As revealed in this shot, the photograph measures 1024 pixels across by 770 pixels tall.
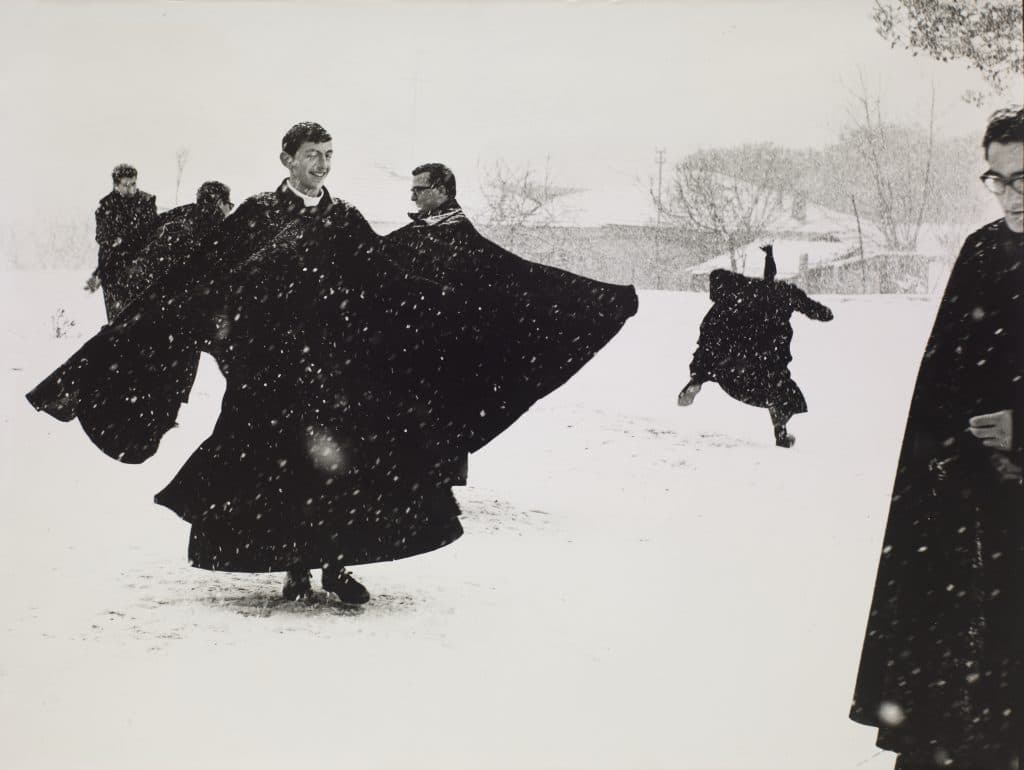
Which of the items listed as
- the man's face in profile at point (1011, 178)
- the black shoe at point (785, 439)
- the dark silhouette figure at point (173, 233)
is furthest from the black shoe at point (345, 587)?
the man's face in profile at point (1011, 178)

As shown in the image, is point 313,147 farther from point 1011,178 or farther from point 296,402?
point 1011,178

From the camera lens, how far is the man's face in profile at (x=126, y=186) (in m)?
3.87

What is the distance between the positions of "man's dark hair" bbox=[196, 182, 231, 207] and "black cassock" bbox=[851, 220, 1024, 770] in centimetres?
247

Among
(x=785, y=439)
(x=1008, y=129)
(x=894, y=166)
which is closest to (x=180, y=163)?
(x=785, y=439)

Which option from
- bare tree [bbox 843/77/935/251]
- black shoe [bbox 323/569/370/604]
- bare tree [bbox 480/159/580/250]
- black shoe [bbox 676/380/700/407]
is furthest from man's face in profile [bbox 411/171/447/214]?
bare tree [bbox 843/77/935/251]

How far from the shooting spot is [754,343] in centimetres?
379

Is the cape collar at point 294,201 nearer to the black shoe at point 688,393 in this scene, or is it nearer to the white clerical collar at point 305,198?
the white clerical collar at point 305,198

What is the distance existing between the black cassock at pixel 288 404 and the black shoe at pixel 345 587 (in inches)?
3.2

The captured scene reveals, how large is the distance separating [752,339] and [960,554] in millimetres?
1293

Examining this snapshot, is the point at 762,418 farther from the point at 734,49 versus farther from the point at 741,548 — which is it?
the point at 734,49

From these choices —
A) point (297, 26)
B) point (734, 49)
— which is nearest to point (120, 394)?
point (297, 26)

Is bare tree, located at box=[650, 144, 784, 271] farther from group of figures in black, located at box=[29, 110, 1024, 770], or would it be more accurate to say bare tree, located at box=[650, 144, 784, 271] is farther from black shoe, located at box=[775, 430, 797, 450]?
black shoe, located at box=[775, 430, 797, 450]

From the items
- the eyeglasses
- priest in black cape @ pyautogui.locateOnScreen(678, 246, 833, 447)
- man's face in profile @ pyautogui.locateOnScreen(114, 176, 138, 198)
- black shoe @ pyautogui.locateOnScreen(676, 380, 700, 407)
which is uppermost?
man's face in profile @ pyautogui.locateOnScreen(114, 176, 138, 198)

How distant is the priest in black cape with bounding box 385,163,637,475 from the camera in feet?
12.5
